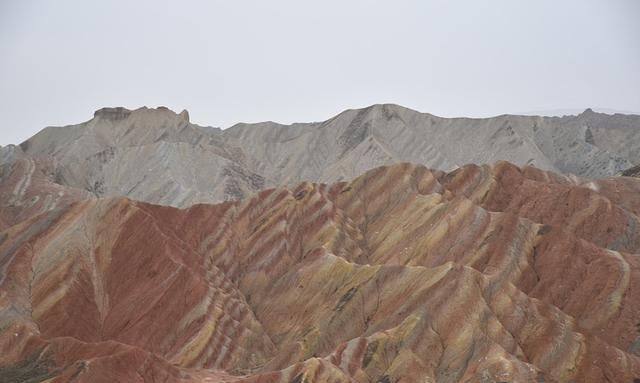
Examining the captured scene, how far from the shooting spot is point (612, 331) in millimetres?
69438

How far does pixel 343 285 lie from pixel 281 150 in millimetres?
105076

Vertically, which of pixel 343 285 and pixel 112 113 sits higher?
pixel 112 113

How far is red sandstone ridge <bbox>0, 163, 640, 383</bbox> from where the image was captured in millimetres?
62844

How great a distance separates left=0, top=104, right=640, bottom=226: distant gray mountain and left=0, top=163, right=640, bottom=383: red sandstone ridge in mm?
38210

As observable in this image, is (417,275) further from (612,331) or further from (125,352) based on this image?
(125,352)

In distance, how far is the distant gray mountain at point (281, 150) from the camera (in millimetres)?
136250

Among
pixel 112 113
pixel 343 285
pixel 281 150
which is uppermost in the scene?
pixel 112 113

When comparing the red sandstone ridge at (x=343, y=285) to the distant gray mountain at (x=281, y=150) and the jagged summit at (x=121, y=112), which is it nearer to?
the distant gray mountain at (x=281, y=150)

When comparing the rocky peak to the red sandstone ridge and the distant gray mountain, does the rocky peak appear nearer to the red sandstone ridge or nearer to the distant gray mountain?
the distant gray mountain

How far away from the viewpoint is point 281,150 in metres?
180

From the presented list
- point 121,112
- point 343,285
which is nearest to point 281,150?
point 121,112

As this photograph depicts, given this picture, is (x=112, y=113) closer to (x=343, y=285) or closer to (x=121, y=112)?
(x=121, y=112)

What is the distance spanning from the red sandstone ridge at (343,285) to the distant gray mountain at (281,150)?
125ft

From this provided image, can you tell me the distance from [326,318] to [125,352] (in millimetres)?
19857
